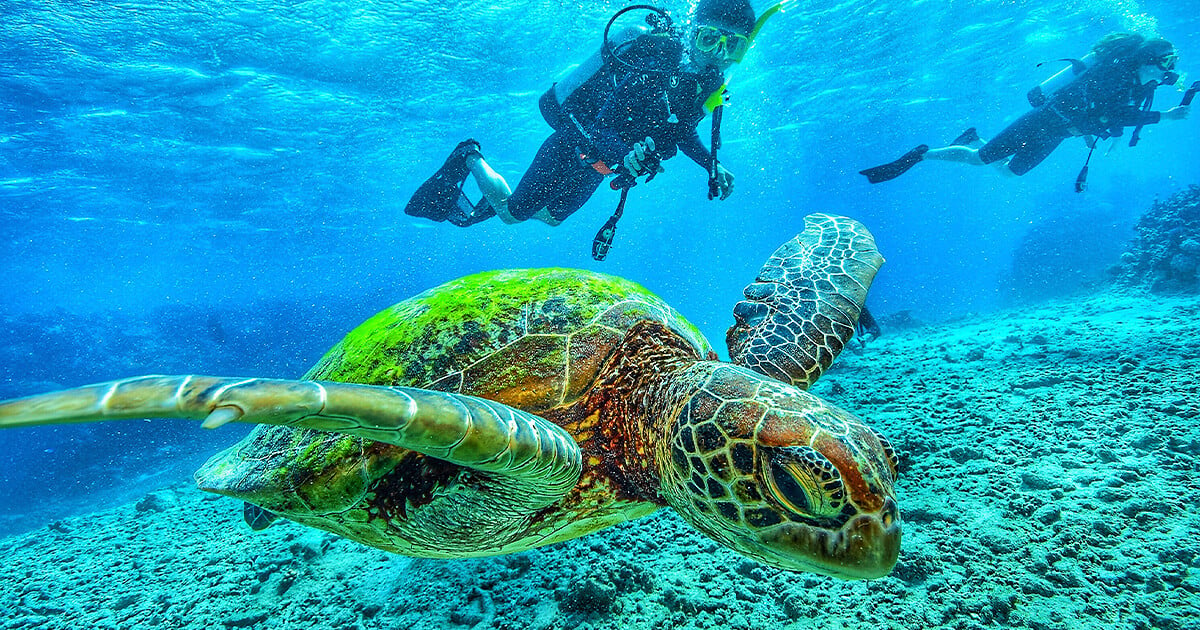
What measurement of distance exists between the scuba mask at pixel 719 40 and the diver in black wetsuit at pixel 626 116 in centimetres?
1

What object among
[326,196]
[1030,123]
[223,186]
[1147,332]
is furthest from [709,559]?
[326,196]

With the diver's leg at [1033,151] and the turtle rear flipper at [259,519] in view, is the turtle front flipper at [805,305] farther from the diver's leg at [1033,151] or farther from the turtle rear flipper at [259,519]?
the diver's leg at [1033,151]

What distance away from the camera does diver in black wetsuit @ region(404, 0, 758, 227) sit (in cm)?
611

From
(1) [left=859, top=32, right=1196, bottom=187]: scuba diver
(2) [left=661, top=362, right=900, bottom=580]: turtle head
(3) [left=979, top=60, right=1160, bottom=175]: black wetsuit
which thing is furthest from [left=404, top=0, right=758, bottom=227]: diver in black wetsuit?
(3) [left=979, top=60, right=1160, bottom=175]: black wetsuit

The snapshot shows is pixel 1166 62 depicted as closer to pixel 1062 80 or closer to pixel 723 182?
pixel 1062 80

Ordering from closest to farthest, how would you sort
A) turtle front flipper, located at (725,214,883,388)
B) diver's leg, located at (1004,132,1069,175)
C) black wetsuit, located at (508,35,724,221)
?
turtle front flipper, located at (725,214,883,388)
black wetsuit, located at (508,35,724,221)
diver's leg, located at (1004,132,1069,175)

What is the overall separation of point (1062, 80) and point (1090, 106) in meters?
0.92

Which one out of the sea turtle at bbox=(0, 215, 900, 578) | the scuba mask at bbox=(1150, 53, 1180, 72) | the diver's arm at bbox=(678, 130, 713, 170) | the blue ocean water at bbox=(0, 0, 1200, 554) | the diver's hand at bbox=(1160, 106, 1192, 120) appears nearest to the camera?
the sea turtle at bbox=(0, 215, 900, 578)

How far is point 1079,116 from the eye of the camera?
926 cm

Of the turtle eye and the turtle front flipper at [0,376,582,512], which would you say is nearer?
the turtle front flipper at [0,376,582,512]

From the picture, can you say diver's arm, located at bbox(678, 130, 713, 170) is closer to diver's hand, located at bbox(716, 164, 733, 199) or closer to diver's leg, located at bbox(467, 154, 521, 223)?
diver's hand, located at bbox(716, 164, 733, 199)

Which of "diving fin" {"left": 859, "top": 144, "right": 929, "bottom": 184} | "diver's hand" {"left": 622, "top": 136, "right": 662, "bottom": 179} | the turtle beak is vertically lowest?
the turtle beak

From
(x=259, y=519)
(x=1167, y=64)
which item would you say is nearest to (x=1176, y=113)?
(x=1167, y=64)

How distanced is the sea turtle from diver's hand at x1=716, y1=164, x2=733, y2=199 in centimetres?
329
